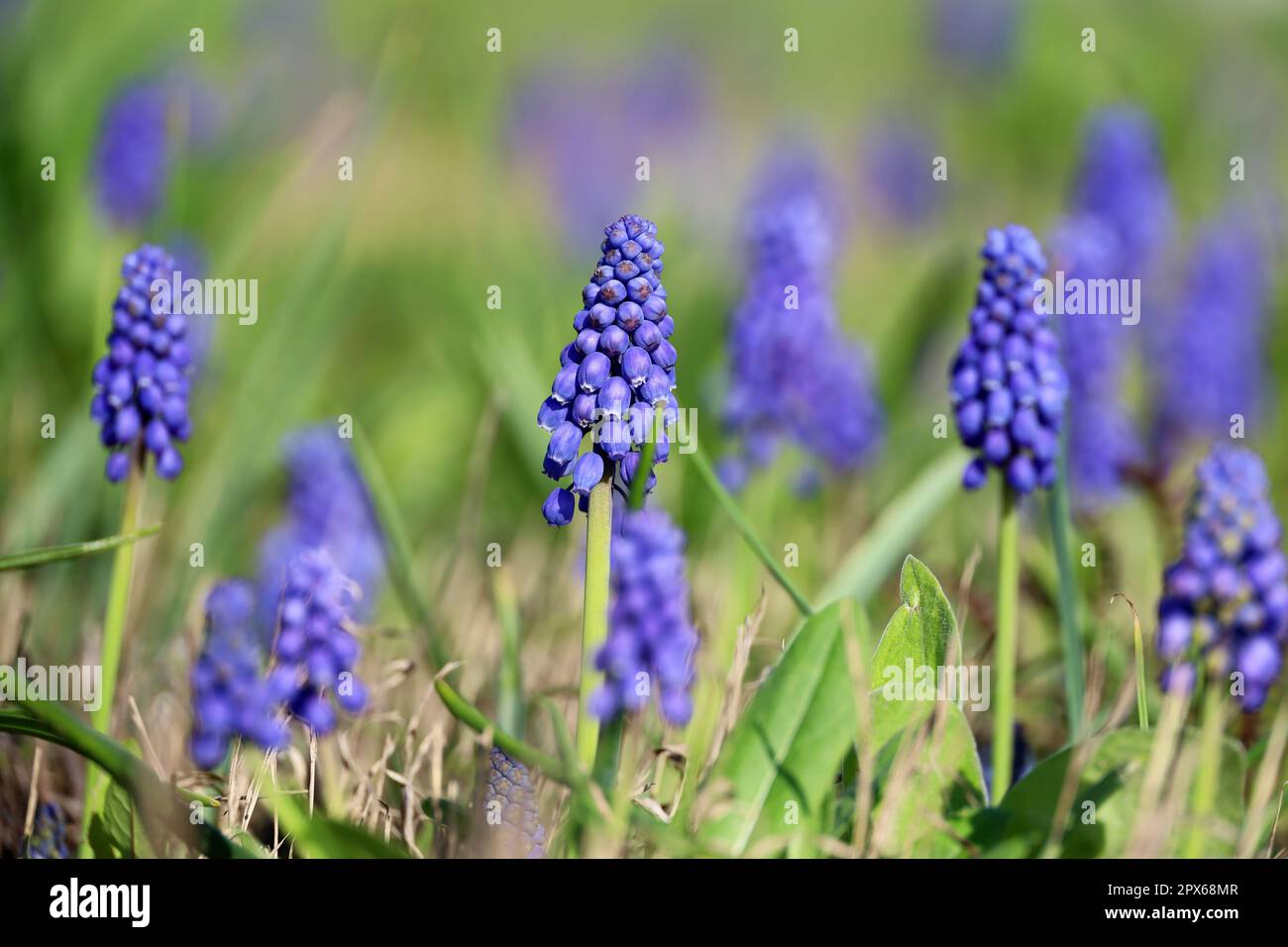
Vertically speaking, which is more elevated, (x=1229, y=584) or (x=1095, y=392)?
(x=1095, y=392)

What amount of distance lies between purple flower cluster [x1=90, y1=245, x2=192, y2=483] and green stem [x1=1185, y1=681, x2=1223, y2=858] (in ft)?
7.20

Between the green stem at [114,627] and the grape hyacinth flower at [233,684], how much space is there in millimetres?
179

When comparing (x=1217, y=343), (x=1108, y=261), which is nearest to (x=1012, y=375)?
(x=1108, y=261)

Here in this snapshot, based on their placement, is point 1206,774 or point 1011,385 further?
point 1011,385

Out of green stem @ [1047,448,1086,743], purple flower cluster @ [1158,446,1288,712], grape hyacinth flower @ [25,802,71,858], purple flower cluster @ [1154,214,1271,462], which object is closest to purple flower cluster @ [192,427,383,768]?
grape hyacinth flower @ [25,802,71,858]

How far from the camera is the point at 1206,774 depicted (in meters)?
2.57

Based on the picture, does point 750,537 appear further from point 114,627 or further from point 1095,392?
point 1095,392

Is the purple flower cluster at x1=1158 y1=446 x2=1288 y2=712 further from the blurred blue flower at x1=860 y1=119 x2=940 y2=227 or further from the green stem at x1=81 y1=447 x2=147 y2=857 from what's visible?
the blurred blue flower at x1=860 y1=119 x2=940 y2=227

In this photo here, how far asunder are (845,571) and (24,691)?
2.20 m

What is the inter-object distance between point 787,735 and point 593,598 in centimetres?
47

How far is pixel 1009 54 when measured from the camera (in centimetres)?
1174
